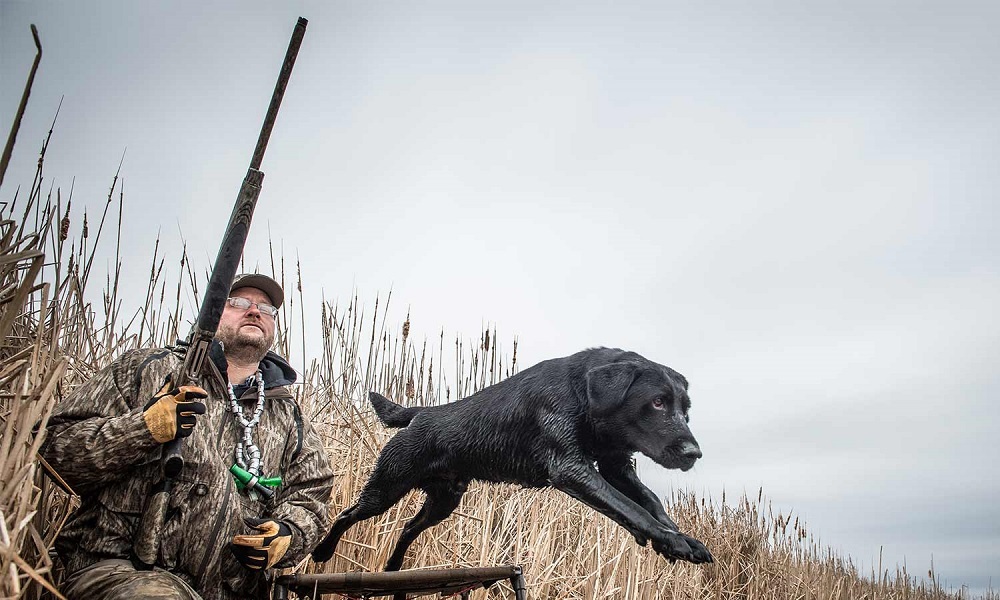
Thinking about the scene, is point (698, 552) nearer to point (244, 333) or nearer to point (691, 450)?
point (691, 450)

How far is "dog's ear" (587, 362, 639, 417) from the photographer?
9.18 feet

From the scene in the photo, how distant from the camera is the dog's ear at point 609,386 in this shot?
2.80m

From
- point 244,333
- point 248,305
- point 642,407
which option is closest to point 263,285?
point 248,305

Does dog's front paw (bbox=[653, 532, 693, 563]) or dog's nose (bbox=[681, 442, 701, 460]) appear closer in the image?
dog's front paw (bbox=[653, 532, 693, 563])

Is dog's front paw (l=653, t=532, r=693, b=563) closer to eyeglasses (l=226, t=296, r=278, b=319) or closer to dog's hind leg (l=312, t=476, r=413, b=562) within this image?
dog's hind leg (l=312, t=476, r=413, b=562)

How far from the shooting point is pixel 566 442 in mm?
2832

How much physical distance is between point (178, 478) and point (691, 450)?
2057 millimetres

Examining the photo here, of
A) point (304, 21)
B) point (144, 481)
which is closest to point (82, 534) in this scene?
point (144, 481)

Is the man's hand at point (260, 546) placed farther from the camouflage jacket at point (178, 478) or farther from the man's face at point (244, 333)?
the man's face at point (244, 333)

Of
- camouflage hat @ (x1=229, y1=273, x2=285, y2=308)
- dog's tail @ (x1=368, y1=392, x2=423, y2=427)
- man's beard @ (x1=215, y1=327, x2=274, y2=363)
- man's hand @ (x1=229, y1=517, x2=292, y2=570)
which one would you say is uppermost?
camouflage hat @ (x1=229, y1=273, x2=285, y2=308)

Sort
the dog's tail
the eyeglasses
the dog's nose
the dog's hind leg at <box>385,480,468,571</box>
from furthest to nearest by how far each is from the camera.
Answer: the eyeglasses
the dog's tail
the dog's hind leg at <box>385,480,468,571</box>
the dog's nose

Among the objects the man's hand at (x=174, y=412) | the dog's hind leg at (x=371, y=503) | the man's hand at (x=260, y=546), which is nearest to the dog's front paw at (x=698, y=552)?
the dog's hind leg at (x=371, y=503)

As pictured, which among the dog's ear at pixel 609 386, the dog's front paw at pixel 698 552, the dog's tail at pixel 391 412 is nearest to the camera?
the dog's front paw at pixel 698 552

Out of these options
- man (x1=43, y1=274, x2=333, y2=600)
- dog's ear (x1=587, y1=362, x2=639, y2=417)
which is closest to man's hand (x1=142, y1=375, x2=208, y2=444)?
man (x1=43, y1=274, x2=333, y2=600)
